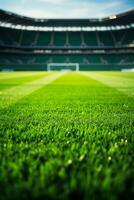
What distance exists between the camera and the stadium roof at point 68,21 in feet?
200

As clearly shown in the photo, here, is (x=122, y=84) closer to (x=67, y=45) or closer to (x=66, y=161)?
(x=66, y=161)

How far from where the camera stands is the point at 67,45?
69.9 m

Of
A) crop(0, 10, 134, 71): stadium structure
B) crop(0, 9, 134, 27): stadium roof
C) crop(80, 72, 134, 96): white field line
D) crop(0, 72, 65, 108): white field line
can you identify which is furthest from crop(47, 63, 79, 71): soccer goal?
crop(0, 72, 65, 108): white field line

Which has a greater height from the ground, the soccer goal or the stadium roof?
the stadium roof

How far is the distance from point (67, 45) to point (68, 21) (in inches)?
249

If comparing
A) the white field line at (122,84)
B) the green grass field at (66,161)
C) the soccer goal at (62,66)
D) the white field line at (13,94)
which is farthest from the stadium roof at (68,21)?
the green grass field at (66,161)

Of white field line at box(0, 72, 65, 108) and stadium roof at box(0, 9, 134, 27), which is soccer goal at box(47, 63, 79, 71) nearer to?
stadium roof at box(0, 9, 134, 27)

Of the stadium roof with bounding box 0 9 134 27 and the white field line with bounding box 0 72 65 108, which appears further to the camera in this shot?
the stadium roof with bounding box 0 9 134 27

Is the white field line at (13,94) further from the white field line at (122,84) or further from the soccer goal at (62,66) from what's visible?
the soccer goal at (62,66)

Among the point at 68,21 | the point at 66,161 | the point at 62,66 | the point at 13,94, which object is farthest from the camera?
the point at 62,66

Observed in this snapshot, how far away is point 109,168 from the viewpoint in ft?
5.45

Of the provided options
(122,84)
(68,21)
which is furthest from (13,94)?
(68,21)

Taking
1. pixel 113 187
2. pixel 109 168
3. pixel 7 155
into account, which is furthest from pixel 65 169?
pixel 7 155

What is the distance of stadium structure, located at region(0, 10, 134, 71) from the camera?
65750 mm
